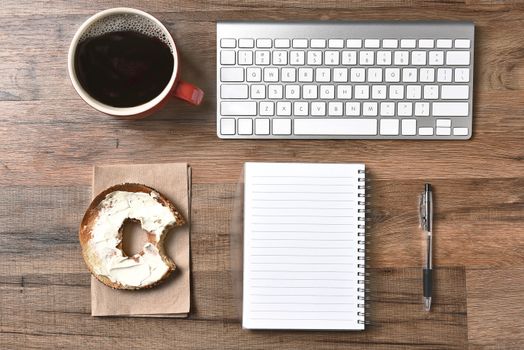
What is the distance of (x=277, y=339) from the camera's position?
88 centimetres

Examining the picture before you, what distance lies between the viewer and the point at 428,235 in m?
0.88

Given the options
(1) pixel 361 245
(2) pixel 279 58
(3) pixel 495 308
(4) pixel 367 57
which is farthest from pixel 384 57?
(3) pixel 495 308

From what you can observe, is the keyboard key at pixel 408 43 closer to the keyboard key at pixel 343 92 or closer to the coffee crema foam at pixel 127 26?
the keyboard key at pixel 343 92

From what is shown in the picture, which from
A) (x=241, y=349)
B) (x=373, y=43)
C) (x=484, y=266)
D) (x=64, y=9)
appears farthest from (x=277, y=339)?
(x=64, y=9)

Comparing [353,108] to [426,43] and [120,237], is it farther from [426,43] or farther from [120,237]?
[120,237]

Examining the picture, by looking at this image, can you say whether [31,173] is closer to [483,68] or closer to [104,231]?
[104,231]

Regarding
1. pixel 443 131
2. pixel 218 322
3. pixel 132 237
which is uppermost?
pixel 443 131

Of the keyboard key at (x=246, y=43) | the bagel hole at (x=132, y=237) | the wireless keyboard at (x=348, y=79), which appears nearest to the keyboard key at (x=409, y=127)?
the wireless keyboard at (x=348, y=79)

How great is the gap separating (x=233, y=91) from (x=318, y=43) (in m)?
0.12

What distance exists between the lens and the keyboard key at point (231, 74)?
87 cm

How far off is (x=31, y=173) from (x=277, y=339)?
37 centimetres

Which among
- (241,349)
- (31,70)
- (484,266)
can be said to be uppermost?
(31,70)

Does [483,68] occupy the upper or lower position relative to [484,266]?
upper

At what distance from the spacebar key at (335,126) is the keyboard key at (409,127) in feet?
0.11
